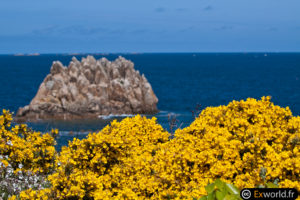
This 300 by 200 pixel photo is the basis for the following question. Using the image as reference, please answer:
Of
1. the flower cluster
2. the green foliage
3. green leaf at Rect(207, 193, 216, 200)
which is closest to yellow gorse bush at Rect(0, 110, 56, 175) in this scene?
the flower cluster

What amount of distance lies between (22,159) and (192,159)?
6028mm

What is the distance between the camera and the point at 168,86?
115438mm

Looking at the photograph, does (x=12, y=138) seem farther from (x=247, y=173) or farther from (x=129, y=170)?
(x=247, y=173)

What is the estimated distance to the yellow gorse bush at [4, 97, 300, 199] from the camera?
7062 mm

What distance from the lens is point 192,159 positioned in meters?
7.72

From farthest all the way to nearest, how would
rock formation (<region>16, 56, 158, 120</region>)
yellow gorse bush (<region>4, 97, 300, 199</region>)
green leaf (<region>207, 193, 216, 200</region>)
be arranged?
rock formation (<region>16, 56, 158, 120</region>) < yellow gorse bush (<region>4, 97, 300, 199</region>) < green leaf (<region>207, 193, 216, 200</region>)

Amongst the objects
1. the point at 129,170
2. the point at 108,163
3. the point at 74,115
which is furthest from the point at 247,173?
the point at 74,115

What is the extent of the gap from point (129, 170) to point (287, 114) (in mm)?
4004

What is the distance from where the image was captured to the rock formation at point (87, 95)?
214 ft

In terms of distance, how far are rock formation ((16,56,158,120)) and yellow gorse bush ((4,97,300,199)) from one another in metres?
55.0

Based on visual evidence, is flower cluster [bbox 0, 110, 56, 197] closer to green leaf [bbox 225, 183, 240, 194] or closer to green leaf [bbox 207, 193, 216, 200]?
green leaf [bbox 207, 193, 216, 200]
